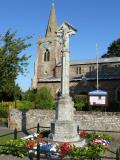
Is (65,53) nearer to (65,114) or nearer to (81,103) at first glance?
(65,114)

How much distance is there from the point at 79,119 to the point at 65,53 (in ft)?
22.3

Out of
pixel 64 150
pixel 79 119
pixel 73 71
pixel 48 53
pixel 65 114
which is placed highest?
pixel 48 53

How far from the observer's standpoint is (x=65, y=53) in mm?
18062

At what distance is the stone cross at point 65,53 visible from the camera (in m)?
17.7

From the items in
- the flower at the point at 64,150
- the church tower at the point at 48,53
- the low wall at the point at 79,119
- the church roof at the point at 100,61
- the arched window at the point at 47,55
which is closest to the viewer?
the flower at the point at 64,150

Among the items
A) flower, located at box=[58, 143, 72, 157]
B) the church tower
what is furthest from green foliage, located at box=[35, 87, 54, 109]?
the church tower

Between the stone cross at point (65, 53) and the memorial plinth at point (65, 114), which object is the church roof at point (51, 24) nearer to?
the stone cross at point (65, 53)

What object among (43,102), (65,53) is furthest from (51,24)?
(65,53)

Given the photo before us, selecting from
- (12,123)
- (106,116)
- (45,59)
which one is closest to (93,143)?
(106,116)

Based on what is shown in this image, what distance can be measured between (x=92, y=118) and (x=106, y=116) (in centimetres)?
103

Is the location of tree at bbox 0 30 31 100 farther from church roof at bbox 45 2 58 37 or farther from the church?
church roof at bbox 45 2 58 37

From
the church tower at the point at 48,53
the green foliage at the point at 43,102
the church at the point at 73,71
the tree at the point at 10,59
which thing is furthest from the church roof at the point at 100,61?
the tree at the point at 10,59

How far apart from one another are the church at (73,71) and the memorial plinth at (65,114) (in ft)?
61.2

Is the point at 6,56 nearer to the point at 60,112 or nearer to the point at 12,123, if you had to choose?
the point at 12,123
